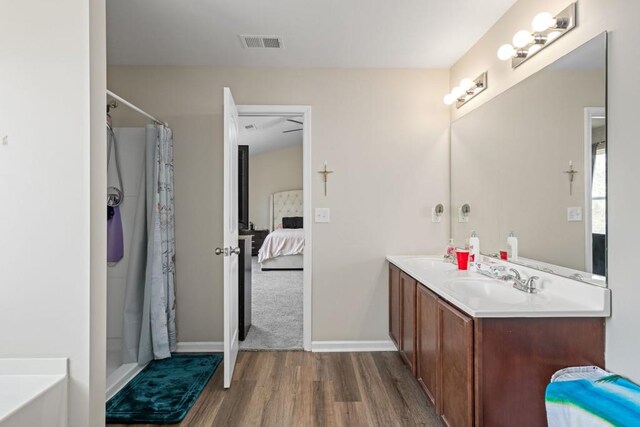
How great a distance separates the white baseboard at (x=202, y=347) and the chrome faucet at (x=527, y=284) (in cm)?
234

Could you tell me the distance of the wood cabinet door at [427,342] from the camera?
189cm

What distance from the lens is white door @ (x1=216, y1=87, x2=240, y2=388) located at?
241cm

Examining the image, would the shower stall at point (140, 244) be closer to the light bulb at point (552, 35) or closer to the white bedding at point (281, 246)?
the light bulb at point (552, 35)

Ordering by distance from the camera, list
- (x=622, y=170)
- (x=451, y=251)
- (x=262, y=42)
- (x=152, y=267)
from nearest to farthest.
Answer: (x=622, y=170), (x=262, y=42), (x=152, y=267), (x=451, y=251)

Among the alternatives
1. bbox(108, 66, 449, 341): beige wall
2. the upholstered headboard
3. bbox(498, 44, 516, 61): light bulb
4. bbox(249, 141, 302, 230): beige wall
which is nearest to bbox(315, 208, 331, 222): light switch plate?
bbox(108, 66, 449, 341): beige wall

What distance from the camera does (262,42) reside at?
264 centimetres

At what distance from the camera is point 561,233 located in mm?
1772

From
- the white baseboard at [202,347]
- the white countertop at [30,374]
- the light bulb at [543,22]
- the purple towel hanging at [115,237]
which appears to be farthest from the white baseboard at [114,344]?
the light bulb at [543,22]

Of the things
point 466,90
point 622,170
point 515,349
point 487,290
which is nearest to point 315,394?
point 487,290

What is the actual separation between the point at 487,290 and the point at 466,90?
1.51m

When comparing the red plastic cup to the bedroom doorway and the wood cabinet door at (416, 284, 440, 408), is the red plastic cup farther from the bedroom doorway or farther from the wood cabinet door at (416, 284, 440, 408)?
the bedroom doorway

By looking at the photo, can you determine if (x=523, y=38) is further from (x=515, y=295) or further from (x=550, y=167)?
(x=515, y=295)

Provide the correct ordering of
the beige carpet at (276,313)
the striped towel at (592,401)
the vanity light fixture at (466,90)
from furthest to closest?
Answer: 1. the beige carpet at (276,313)
2. the vanity light fixture at (466,90)
3. the striped towel at (592,401)

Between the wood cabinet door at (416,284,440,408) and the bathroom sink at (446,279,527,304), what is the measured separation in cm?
17
